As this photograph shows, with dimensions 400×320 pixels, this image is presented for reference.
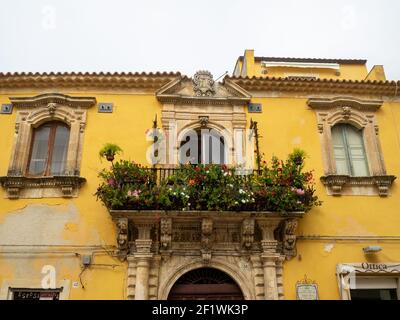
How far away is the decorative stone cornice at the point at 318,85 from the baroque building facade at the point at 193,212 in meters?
0.03

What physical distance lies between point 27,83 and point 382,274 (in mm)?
9702

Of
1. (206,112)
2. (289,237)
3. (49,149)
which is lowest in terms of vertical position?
(289,237)

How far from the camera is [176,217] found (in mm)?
8852

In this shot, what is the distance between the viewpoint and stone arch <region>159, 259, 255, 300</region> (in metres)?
8.80

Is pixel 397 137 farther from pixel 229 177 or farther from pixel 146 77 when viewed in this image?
pixel 146 77

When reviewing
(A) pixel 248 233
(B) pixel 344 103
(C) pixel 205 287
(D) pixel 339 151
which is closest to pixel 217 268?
(C) pixel 205 287

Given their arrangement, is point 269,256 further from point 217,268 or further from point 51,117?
point 51,117

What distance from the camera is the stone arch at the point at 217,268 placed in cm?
880

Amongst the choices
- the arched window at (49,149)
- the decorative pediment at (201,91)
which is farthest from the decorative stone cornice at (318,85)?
the arched window at (49,149)

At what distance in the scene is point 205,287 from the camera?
29.4 feet

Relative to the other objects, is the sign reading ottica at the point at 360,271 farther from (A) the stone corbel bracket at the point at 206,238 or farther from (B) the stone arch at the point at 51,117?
(B) the stone arch at the point at 51,117

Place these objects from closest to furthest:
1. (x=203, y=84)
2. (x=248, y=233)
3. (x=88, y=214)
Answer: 1. (x=248, y=233)
2. (x=88, y=214)
3. (x=203, y=84)

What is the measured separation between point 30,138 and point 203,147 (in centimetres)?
429
